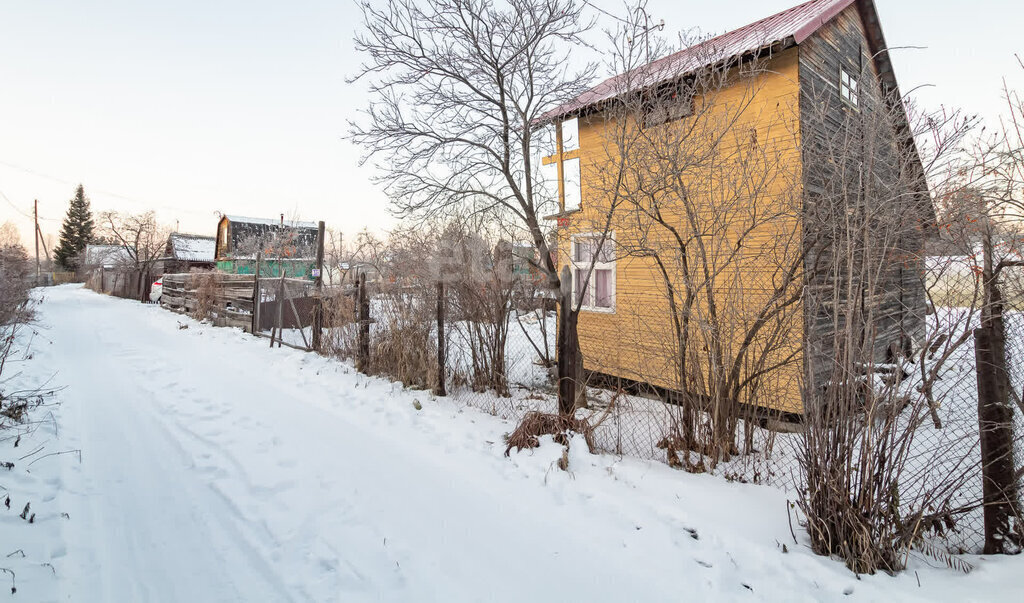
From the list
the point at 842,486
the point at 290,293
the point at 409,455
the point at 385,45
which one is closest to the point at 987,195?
the point at 842,486

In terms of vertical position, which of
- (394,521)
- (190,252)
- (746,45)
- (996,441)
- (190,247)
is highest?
(190,247)

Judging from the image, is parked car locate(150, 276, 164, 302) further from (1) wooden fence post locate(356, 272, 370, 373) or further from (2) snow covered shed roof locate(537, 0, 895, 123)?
(2) snow covered shed roof locate(537, 0, 895, 123)

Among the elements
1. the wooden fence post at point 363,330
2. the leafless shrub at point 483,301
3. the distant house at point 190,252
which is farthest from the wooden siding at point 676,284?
the distant house at point 190,252

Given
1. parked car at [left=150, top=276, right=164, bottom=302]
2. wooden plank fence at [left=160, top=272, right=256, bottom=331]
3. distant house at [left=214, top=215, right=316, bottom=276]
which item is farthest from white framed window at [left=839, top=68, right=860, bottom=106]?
parked car at [left=150, top=276, right=164, bottom=302]

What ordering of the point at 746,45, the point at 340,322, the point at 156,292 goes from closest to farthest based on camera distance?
the point at 746,45 → the point at 340,322 → the point at 156,292

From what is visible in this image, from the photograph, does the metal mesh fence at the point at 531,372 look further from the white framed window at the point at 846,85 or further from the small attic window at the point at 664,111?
the white framed window at the point at 846,85

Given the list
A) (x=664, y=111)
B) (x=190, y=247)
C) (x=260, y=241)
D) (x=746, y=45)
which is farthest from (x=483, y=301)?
(x=190, y=247)

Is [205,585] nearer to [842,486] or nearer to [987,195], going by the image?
[842,486]

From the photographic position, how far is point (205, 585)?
250 centimetres

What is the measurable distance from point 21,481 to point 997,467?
6.45m

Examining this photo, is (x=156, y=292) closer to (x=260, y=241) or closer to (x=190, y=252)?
(x=260, y=241)

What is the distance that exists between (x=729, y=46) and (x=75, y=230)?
6983 cm

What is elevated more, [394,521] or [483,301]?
[483,301]

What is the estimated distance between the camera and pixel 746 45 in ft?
19.2
